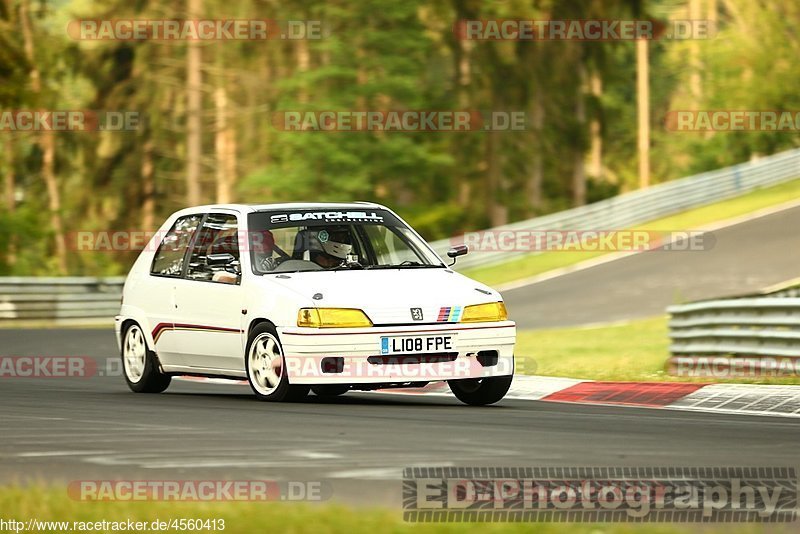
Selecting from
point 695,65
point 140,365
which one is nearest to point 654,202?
point 140,365

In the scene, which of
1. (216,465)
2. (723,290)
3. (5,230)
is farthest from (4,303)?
(216,465)

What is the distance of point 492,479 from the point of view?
8.02 meters

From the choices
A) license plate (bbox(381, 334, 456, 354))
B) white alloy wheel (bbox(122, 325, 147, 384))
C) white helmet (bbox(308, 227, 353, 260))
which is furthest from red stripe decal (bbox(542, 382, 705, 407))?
white alloy wheel (bbox(122, 325, 147, 384))

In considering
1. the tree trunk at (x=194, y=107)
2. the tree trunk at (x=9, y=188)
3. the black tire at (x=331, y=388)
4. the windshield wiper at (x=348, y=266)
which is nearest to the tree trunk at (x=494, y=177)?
the tree trunk at (x=194, y=107)

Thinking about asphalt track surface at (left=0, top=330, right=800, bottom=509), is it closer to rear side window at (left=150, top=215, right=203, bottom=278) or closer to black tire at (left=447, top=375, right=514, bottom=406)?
black tire at (left=447, top=375, right=514, bottom=406)

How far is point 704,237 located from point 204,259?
78.0 ft

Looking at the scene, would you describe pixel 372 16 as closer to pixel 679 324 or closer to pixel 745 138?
pixel 745 138

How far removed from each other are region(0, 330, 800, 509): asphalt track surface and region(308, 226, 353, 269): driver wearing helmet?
44.8 inches

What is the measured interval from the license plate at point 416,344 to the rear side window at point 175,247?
2748 mm

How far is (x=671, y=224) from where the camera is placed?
130ft

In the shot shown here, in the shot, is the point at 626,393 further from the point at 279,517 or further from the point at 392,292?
the point at 279,517

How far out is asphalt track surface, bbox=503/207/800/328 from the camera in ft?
94.7

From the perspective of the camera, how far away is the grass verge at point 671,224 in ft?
119

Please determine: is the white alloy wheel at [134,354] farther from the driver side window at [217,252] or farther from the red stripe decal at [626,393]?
the red stripe decal at [626,393]
